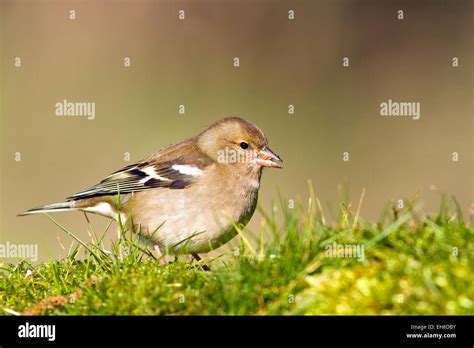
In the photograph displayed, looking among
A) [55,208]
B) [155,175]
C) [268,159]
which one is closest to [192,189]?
[155,175]

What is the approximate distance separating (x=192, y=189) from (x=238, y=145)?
81 centimetres

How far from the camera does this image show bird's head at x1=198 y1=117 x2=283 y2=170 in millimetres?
7707

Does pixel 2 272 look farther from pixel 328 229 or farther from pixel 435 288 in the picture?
pixel 435 288

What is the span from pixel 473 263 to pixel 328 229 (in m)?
1.04

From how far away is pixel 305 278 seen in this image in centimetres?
436

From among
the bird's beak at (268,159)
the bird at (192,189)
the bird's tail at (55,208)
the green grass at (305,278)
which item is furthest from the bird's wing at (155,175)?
the green grass at (305,278)

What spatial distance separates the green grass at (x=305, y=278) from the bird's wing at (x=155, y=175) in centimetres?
229

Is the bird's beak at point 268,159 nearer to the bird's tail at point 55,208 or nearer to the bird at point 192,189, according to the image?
the bird at point 192,189

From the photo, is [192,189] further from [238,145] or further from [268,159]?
[268,159]

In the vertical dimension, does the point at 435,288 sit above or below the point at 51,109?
below

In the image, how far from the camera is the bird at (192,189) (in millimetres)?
7051

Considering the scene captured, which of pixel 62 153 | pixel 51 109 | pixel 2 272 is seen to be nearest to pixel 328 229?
pixel 2 272
